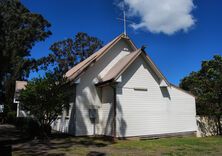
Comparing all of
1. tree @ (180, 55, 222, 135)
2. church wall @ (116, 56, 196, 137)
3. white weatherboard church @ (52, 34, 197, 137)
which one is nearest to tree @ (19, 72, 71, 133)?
white weatherboard church @ (52, 34, 197, 137)

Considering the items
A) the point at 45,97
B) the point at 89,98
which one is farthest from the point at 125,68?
the point at 45,97

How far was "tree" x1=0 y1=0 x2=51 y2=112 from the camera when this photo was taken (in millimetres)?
34969

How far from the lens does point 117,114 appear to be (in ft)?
53.5

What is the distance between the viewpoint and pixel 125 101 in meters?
16.8

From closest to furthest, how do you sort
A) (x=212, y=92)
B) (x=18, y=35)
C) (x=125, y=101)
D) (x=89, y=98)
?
(x=125, y=101) → (x=89, y=98) → (x=212, y=92) → (x=18, y=35)

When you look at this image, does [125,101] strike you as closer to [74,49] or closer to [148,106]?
[148,106]

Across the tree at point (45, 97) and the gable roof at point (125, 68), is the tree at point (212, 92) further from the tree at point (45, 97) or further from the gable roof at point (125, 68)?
the tree at point (45, 97)

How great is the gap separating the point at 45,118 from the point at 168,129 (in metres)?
9.27

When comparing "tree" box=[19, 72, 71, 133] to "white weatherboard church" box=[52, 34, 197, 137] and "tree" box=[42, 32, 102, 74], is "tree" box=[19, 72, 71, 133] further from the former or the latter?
"tree" box=[42, 32, 102, 74]

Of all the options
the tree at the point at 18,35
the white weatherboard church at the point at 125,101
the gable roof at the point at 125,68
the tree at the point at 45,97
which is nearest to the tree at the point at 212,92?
the white weatherboard church at the point at 125,101

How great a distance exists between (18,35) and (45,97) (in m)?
24.2

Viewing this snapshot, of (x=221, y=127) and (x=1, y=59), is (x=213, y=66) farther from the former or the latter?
(x=1, y=59)

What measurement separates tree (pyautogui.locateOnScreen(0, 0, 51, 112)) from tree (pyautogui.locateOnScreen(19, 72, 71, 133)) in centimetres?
1974

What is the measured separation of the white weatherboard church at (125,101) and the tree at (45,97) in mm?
1799
